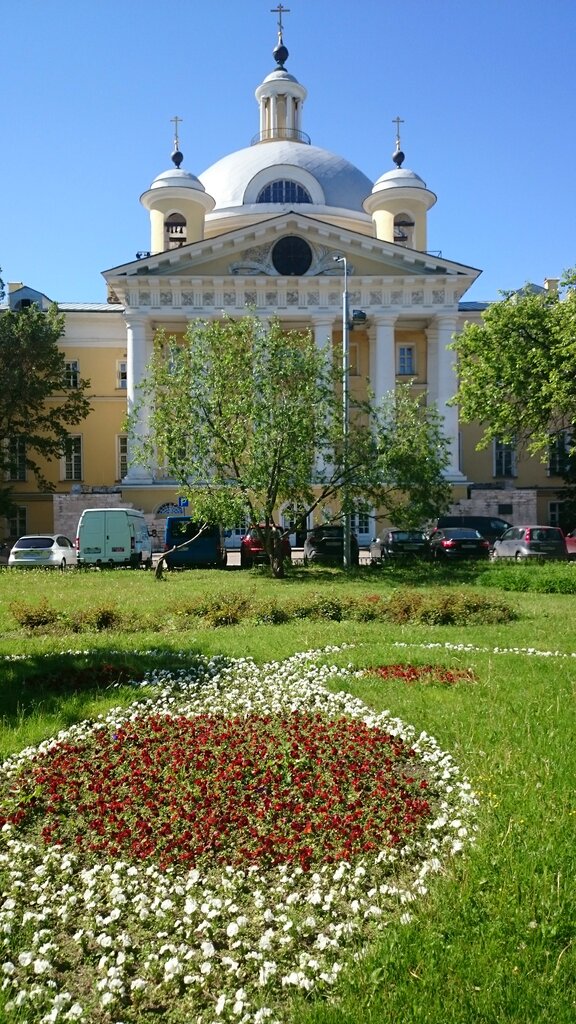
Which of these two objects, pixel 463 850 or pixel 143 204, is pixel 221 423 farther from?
pixel 143 204

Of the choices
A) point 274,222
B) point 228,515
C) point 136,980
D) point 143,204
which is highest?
point 143,204

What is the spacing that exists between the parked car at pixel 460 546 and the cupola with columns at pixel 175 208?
91.5ft

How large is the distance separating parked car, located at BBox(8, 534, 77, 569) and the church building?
1364cm

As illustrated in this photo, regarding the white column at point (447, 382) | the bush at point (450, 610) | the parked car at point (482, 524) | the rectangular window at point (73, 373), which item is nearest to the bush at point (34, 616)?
the bush at point (450, 610)

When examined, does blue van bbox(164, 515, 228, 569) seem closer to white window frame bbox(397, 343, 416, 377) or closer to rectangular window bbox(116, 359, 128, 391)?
rectangular window bbox(116, 359, 128, 391)

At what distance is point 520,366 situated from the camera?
2708 cm

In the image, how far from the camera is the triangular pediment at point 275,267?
1766 inches

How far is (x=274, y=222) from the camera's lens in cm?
4459


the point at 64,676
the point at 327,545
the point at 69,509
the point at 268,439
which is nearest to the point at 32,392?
the point at 69,509

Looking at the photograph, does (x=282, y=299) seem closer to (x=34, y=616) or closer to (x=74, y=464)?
(x=74, y=464)

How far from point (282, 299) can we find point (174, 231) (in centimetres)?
1092

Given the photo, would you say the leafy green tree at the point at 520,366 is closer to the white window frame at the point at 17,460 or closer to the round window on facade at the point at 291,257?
the round window on facade at the point at 291,257

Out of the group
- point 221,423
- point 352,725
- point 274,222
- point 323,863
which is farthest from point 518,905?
point 274,222

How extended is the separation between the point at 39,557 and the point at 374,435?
1218cm
